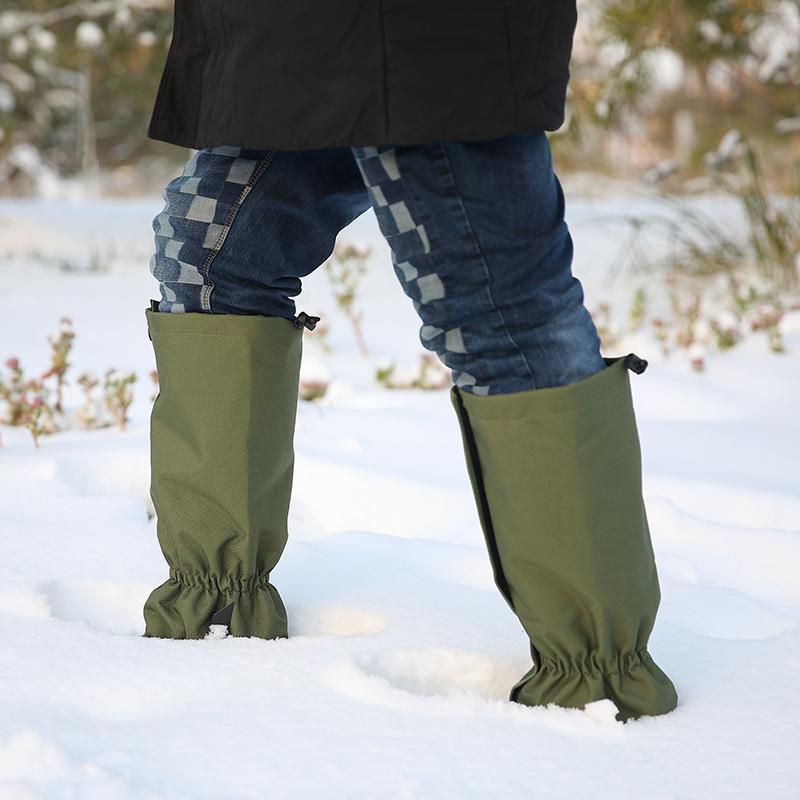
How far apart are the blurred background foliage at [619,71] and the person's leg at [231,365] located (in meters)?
3.20

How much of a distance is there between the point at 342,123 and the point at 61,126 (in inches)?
475

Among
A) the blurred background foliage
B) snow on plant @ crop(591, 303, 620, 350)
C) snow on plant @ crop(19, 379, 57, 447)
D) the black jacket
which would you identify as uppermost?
the blurred background foliage

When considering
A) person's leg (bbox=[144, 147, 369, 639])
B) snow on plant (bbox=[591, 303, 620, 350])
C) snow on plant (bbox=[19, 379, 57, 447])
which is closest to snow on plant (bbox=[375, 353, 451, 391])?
snow on plant (bbox=[591, 303, 620, 350])

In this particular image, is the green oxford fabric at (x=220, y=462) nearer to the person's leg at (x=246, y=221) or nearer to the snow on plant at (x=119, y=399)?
the person's leg at (x=246, y=221)

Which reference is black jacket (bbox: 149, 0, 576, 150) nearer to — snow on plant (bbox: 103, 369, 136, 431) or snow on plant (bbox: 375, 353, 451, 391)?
snow on plant (bbox: 103, 369, 136, 431)

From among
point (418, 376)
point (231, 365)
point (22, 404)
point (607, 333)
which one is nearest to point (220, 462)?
point (231, 365)

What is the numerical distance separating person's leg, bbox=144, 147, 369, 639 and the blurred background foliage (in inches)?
126

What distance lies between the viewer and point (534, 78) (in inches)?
37.9

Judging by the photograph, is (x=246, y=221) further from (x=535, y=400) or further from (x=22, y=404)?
(x=22, y=404)

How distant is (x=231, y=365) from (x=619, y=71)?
375 centimetres

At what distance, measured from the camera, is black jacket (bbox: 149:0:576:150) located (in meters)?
0.94

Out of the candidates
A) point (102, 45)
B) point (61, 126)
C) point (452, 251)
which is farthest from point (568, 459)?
point (61, 126)

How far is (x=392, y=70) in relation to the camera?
942 millimetres

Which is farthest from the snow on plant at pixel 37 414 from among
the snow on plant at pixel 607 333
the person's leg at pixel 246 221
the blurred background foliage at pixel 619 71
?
the blurred background foliage at pixel 619 71
